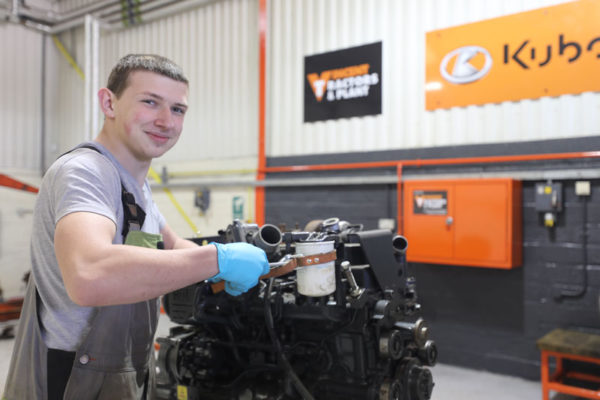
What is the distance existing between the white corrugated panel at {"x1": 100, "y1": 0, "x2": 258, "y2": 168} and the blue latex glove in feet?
12.5

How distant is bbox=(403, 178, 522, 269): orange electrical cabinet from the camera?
3.34m

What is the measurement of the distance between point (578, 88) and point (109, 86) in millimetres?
3250

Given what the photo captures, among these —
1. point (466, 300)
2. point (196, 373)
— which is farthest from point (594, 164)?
point (196, 373)

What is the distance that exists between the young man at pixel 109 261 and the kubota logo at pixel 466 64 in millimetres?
3014

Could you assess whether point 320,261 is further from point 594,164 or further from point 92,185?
point 594,164

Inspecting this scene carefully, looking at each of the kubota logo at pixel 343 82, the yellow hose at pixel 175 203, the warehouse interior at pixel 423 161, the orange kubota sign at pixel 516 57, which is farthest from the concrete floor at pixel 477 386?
the kubota logo at pixel 343 82

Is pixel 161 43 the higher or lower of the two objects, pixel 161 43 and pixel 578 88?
the higher

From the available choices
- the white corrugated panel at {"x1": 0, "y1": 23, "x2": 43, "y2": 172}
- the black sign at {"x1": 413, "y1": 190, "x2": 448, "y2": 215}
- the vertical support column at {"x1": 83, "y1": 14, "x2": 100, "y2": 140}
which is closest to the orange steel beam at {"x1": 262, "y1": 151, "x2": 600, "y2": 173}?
the black sign at {"x1": 413, "y1": 190, "x2": 448, "y2": 215}

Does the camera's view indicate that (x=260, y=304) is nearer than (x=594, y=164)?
Yes

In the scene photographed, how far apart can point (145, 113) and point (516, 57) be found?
10.4 ft

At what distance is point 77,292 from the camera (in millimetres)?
905

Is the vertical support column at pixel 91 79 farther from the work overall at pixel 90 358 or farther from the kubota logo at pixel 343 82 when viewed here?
the work overall at pixel 90 358

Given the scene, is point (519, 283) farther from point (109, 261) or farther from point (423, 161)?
point (109, 261)

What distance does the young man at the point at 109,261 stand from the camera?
3.06 feet
